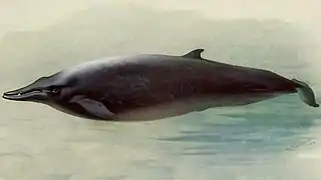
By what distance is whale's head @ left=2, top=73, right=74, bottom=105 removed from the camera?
45.6 inches

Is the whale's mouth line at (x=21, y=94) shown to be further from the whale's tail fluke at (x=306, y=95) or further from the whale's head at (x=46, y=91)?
the whale's tail fluke at (x=306, y=95)

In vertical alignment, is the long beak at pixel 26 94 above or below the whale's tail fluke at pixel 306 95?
above

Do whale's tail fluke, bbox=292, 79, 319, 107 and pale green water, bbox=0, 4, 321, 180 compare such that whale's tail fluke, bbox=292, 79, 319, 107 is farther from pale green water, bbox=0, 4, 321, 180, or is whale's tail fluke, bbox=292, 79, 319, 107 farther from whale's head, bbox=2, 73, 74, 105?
whale's head, bbox=2, 73, 74, 105

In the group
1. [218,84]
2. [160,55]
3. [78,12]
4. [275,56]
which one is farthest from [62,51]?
[275,56]

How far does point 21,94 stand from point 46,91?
0.20ft

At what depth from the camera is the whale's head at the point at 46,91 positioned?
1157mm

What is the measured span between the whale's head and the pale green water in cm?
2

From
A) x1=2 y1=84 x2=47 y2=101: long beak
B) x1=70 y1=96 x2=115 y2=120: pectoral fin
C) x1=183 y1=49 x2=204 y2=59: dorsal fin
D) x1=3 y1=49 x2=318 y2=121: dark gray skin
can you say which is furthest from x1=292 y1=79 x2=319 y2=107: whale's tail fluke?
x1=2 y1=84 x2=47 y2=101: long beak

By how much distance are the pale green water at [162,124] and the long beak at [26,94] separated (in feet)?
0.05

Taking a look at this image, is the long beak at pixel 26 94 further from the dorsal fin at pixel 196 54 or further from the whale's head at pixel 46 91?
the dorsal fin at pixel 196 54

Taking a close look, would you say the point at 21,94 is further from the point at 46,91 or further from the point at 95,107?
the point at 95,107

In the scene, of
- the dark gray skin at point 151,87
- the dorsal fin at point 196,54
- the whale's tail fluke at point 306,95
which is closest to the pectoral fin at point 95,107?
the dark gray skin at point 151,87

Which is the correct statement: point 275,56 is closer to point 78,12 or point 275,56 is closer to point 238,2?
point 238,2

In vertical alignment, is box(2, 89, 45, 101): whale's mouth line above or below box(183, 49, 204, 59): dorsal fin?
below
